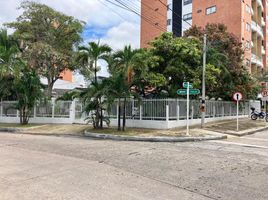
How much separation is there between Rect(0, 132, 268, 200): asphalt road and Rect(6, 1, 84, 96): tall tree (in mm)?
18384

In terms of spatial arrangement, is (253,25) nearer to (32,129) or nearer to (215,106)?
(215,106)

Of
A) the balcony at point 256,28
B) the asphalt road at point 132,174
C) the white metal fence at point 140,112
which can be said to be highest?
the balcony at point 256,28

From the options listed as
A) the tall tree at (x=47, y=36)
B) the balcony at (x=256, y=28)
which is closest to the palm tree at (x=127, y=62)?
the tall tree at (x=47, y=36)

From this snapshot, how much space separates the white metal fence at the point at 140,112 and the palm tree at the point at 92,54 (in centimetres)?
257

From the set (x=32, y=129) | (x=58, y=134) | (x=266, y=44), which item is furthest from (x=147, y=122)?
(x=266, y=44)

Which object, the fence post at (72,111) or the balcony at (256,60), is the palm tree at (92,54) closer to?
the fence post at (72,111)

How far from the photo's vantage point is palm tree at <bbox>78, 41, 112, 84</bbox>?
57.6 ft

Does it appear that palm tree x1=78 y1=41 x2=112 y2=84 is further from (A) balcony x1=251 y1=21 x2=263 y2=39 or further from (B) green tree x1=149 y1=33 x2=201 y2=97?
(A) balcony x1=251 y1=21 x2=263 y2=39

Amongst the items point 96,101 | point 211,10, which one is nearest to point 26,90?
point 96,101

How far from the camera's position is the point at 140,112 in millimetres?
19828

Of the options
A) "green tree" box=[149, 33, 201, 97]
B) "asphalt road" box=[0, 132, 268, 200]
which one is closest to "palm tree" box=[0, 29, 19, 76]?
"green tree" box=[149, 33, 201, 97]

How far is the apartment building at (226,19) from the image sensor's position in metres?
42.6

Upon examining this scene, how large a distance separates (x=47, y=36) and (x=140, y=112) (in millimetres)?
15664

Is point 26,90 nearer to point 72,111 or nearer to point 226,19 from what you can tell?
point 72,111
